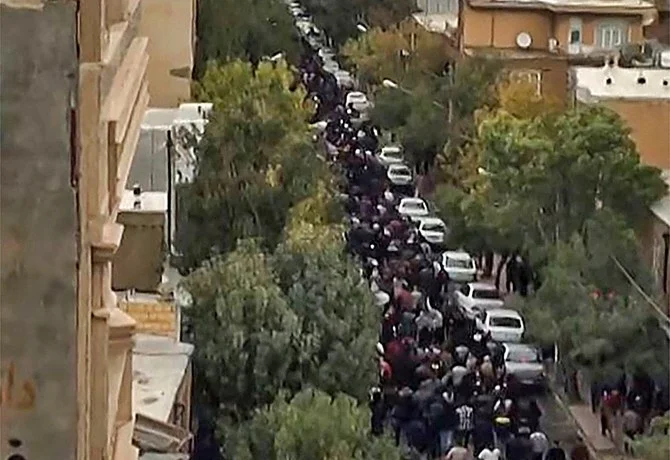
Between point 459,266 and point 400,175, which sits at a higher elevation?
point 400,175

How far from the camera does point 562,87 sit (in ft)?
139

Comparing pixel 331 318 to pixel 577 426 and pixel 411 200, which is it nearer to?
pixel 577 426

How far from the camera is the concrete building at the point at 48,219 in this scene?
379 inches

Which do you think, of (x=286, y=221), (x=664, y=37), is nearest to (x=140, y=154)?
(x=286, y=221)

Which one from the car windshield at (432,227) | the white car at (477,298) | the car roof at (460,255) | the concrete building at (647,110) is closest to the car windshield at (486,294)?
the white car at (477,298)

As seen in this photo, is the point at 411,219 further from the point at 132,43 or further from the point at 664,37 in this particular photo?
the point at 132,43

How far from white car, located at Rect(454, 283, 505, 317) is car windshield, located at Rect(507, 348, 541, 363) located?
2224mm

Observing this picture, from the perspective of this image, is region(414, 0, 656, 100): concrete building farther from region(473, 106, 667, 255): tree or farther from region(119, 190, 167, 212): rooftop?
region(119, 190, 167, 212): rooftop

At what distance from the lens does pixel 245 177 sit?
90.1 feet

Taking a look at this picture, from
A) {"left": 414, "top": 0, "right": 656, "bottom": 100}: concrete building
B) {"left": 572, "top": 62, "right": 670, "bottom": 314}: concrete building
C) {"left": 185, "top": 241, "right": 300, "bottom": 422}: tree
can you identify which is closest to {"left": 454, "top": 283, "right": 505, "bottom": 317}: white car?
{"left": 572, "top": 62, "right": 670, "bottom": 314}: concrete building

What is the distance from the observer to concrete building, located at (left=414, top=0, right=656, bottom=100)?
140 feet

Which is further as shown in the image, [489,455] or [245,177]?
[245,177]

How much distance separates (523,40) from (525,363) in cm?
1663

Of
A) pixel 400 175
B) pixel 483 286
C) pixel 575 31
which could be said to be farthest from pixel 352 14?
pixel 483 286
